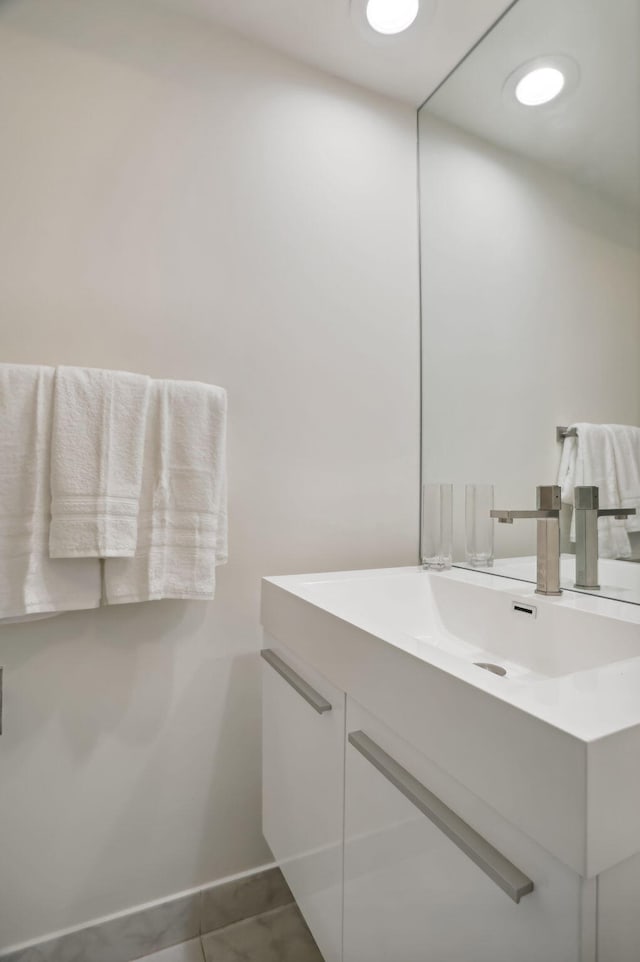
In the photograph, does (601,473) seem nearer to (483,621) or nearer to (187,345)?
(483,621)

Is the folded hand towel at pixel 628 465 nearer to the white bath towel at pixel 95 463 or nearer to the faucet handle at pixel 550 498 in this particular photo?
the faucet handle at pixel 550 498

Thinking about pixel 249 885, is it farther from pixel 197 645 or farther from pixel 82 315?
pixel 82 315

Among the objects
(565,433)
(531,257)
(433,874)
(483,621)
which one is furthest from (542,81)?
(433,874)

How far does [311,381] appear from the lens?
1257 millimetres

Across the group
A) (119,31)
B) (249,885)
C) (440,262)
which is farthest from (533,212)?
(249,885)

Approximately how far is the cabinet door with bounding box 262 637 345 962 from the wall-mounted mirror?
550 mm

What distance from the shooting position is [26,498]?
90 centimetres

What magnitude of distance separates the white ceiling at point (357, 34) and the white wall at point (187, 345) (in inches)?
1.6

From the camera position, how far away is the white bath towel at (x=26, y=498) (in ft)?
2.91

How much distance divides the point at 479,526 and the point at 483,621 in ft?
1.00

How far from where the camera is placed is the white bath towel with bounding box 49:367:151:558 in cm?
90

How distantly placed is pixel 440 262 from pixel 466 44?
0.50 m

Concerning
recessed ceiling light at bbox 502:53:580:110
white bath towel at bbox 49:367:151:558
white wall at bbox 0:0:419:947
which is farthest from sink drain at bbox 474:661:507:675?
recessed ceiling light at bbox 502:53:580:110

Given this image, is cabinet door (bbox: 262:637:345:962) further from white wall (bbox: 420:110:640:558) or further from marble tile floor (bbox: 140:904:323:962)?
white wall (bbox: 420:110:640:558)
